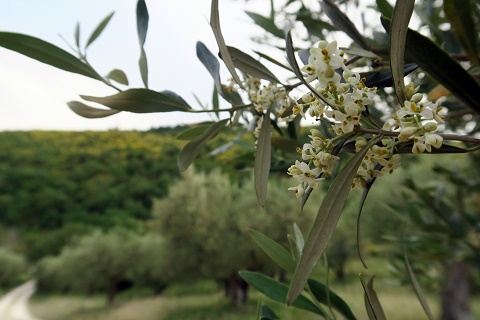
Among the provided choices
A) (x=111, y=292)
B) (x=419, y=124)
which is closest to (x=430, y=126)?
(x=419, y=124)

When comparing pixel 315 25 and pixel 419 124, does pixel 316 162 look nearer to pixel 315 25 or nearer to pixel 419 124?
pixel 419 124

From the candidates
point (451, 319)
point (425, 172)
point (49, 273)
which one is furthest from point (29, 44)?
point (49, 273)

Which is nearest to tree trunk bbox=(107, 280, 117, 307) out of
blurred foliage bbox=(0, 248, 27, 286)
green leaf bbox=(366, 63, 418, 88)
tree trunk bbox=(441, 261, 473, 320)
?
blurred foliage bbox=(0, 248, 27, 286)

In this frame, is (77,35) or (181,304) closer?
(77,35)

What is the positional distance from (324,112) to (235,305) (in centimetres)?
811

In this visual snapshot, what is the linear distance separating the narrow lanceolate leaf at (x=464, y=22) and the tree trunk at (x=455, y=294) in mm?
4406

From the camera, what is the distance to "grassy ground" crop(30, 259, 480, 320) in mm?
6980

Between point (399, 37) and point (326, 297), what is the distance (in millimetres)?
238

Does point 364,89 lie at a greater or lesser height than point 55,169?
greater

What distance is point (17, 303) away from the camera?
9.32 m

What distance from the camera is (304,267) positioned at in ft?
0.62

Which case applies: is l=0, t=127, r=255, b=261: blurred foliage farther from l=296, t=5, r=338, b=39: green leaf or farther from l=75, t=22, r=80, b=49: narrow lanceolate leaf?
l=75, t=22, r=80, b=49: narrow lanceolate leaf

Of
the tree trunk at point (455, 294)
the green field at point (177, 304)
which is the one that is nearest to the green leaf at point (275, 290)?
the tree trunk at point (455, 294)

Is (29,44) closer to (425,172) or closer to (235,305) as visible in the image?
(425,172)
